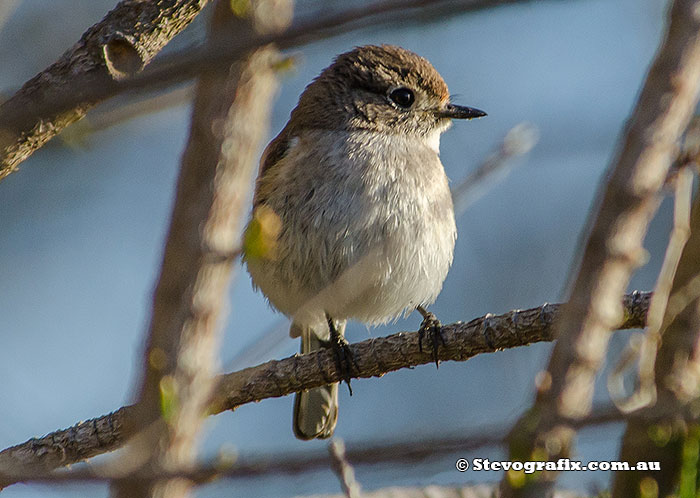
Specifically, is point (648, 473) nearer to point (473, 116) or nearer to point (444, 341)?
point (444, 341)

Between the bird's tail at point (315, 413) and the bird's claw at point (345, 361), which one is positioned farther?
the bird's tail at point (315, 413)

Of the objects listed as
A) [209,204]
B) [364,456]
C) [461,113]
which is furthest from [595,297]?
[209,204]

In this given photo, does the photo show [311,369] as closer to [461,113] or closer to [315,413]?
[315,413]

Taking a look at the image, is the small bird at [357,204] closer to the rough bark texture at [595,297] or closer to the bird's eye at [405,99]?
the bird's eye at [405,99]

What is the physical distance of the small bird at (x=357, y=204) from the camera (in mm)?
4832

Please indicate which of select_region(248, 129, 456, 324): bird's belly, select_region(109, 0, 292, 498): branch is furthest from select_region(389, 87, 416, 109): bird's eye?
select_region(109, 0, 292, 498): branch

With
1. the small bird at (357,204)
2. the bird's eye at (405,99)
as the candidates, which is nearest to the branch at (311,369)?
the small bird at (357,204)

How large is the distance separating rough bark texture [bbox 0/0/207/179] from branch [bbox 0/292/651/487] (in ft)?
4.22

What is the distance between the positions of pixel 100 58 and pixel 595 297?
6.71 feet

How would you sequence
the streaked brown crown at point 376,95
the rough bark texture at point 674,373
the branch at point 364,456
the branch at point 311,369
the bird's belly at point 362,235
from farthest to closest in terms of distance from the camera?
the streaked brown crown at point 376,95, the bird's belly at point 362,235, the branch at point 311,369, the rough bark texture at point 674,373, the branch at point 364,456

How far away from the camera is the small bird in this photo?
4832mm

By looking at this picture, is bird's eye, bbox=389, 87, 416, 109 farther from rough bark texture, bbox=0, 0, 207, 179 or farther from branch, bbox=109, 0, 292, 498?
rough bark texture, bbox=0, 0, 207, 179

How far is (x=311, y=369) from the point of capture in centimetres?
423

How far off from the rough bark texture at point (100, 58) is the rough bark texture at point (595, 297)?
1731 millimetres
